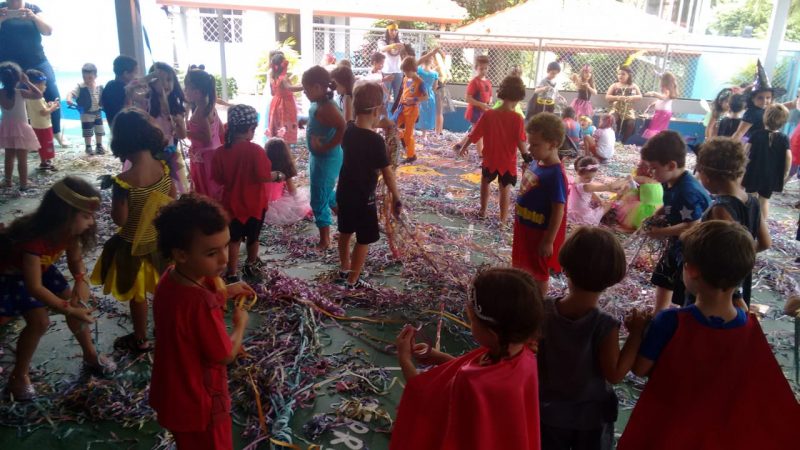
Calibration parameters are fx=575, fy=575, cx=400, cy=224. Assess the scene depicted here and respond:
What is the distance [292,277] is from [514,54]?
12653mm

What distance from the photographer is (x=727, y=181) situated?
317cm

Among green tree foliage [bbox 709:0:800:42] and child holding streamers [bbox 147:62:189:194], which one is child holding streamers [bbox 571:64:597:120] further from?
green tree foliage [bbox 709:0:800:42]

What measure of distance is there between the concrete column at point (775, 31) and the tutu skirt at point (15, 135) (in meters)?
14.4

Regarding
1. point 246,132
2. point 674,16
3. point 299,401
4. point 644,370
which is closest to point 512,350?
point 644,370

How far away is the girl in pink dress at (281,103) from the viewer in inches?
334

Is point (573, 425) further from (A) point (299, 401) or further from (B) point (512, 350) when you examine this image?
(A) point (299, 401)

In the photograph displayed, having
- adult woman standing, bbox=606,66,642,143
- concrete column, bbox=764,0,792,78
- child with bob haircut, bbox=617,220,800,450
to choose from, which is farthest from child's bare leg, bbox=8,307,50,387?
concrete column, bbox=764,0,792,78

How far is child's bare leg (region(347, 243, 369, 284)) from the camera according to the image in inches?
184

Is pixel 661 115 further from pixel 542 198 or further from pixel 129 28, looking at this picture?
pixel 129 28

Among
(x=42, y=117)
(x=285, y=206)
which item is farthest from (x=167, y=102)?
(x=42, y=117)

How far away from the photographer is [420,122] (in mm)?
12812

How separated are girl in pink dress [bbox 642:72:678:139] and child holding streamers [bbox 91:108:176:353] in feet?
34.6

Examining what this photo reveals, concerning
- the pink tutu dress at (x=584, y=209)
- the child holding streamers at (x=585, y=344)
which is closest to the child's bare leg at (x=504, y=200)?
the pink tutu dress at (x=584, y=209)

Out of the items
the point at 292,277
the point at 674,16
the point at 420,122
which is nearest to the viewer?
the point at 292,277
